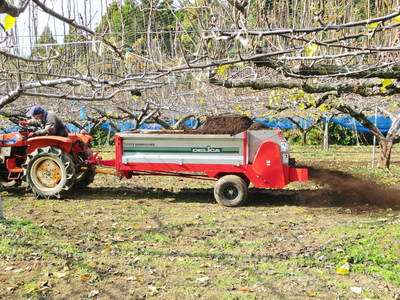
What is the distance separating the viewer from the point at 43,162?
8789 mm

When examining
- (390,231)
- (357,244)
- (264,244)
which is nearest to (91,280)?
(264,244)

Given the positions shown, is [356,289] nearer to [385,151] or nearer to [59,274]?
[59,274]

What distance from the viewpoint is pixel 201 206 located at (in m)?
8.43

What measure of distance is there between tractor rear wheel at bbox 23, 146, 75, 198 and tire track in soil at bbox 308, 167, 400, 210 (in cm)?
519

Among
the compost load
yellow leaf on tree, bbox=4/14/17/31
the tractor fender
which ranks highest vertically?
yellow leaf on tree, bbox=4/14/17/31

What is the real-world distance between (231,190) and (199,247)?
9.74 feet

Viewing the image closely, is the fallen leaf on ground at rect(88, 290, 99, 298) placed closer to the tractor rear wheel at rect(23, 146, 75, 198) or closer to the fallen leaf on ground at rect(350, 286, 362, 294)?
the fallen leaf on ground at rect(350, 286, 362, 294)

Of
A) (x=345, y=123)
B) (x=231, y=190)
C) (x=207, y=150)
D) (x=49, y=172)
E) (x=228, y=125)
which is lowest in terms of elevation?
(x=231, y=190)

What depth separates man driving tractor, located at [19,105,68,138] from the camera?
343 inches

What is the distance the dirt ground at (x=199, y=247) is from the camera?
4141 millimetres

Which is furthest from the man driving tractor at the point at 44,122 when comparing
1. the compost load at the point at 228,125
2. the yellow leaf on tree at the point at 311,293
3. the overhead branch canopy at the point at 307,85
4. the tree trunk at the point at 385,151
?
A: the tree trunk at the point at 385,151

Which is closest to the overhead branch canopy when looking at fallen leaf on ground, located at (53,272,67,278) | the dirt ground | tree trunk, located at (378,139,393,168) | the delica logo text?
the dirt ground

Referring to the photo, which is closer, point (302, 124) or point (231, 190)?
point (231, 190)

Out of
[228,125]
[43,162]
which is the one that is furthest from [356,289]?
[43,162]
